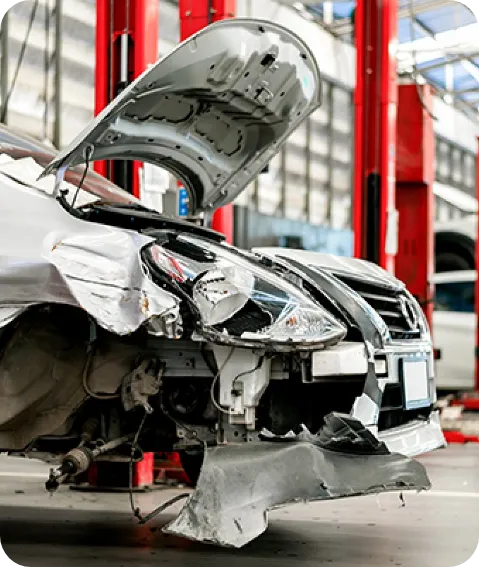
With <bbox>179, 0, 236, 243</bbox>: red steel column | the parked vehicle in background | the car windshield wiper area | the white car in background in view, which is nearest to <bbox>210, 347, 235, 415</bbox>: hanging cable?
the car windshield wiper area

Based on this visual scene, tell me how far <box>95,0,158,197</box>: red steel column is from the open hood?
3.71 feet

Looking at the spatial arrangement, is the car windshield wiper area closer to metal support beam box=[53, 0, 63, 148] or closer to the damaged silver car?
the damaged silver car

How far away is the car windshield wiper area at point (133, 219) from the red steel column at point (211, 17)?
225 centimetres

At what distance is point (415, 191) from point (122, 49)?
481 cm

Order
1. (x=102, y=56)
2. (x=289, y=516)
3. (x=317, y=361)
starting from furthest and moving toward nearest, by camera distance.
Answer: (x=102, y=56) → (x=289, y=516) → (x=317, y=361)

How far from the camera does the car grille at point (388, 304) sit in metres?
4.47

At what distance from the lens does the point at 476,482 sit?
673 cm

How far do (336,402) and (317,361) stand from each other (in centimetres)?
45

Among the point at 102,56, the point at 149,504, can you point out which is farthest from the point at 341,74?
the point at 149,504

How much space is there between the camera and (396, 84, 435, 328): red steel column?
10188 millimetres

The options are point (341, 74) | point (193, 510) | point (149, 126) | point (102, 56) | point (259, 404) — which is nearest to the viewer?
point (193, 510)

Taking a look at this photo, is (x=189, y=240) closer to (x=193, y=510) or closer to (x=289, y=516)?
(x=193, y=510)

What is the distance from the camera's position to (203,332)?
363 centimetres

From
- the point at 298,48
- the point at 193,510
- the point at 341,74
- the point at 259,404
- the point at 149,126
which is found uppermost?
the point at 341,74
